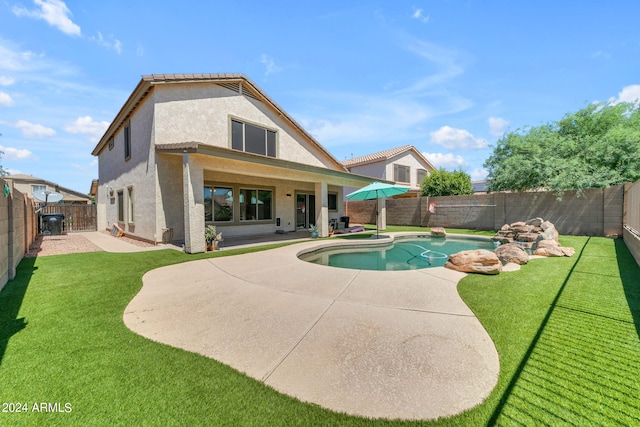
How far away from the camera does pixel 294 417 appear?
1.97 m

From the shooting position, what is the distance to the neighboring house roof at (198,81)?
10.6m

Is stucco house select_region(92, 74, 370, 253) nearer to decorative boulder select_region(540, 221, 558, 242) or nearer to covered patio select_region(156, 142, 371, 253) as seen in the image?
covered patio select_region(156, 142, 371, 253)

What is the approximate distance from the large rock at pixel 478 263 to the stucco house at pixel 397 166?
19.1 m

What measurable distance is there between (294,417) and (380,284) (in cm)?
362

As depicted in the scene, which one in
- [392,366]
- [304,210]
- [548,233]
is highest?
[304,210]

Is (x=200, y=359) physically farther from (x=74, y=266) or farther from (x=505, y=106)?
(x=505, y=106)

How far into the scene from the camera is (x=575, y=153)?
46.5 ft

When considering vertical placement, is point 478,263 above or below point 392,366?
above

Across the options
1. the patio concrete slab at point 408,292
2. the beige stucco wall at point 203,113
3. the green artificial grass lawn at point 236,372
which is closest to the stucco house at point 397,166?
the beige stucco wall at point 203,113

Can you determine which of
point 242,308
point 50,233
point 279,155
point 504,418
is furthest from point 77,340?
point 50,233

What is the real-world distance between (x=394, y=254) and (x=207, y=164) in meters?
7.97

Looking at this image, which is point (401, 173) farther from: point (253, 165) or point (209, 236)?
point (209, 236)

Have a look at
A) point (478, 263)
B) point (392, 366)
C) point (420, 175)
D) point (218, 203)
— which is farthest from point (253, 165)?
point (420, 175)

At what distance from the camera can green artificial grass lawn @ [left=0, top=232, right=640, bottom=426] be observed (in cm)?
198
